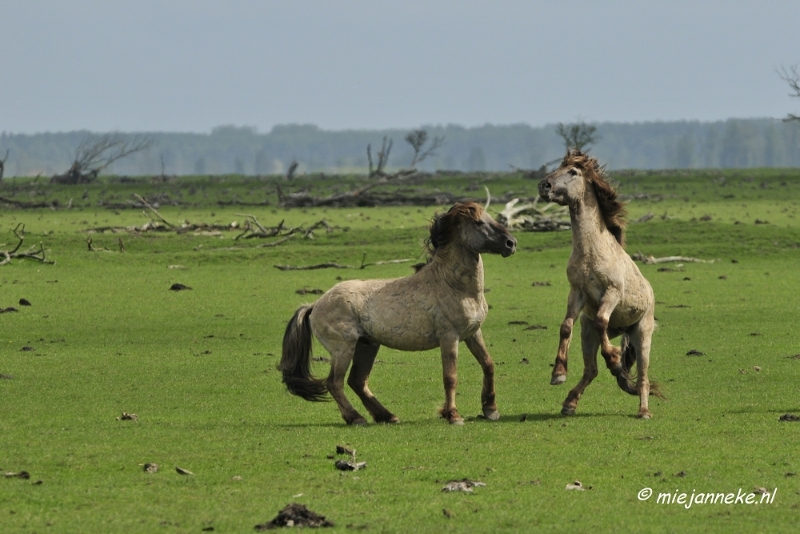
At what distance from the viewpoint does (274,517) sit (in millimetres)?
8875

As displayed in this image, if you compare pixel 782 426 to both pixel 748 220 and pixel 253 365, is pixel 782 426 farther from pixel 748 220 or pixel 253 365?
pixel 748 220

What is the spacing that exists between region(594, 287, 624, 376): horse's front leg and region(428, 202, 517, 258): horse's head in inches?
45.2

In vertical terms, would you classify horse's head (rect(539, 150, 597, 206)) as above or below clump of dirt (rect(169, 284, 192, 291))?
above

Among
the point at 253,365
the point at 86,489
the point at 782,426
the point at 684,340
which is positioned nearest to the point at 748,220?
the point at 684,340

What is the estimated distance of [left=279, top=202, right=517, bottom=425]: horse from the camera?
12.9 metres

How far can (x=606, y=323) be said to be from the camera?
1301 centimetres

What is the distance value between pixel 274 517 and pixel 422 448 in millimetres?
2811

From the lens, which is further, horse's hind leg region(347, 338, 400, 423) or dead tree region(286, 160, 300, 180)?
dead tree region(286, 160, 300, 180)

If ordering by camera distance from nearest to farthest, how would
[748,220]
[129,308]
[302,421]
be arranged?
[302,421] → [129,308] → [748,220]

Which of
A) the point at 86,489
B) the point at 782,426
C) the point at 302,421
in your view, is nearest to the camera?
the point at 86,489

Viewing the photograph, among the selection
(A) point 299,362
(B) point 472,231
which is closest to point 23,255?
(A) point 299,362

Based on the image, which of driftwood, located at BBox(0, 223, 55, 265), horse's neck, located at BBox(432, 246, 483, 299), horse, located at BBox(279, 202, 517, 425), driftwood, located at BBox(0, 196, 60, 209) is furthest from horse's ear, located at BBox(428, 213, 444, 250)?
driftwood, located at BBox(0, 196, 60, 209)

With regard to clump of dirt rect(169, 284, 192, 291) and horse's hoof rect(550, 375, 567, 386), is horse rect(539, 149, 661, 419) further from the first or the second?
clump of dirt rect(169, 284, 192, 291)

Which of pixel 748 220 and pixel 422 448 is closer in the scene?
pixel 422 448
